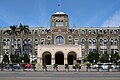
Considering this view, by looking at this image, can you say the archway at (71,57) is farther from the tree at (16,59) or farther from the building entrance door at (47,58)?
the tree at (16,59)

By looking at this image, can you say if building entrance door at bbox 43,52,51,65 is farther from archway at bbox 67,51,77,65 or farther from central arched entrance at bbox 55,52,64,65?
archway at bbox 67,51,77,65

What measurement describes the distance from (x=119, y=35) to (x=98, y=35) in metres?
7.91

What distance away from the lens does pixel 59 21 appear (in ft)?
282

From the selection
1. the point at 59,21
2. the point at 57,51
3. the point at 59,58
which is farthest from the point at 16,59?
the point at 59,21

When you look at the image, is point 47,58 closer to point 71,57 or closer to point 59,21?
point 71,57

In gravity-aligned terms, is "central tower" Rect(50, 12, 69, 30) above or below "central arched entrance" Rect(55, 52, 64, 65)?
above

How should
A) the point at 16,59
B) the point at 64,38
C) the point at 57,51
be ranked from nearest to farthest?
1. the point at 16,59
2. the point at 57,51
3. the point at 64,38

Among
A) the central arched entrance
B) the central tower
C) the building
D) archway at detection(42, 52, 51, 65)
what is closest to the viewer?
archway at detection(42, 52, 51, 65)

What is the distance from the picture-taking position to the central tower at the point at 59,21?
8538cm

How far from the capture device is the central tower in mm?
85375

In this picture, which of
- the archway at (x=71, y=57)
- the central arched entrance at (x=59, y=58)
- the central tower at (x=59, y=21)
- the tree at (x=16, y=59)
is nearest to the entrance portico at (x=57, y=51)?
the archway at (x=71, y=57)

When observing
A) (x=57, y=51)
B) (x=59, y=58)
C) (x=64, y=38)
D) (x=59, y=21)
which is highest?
(x=59, y=21)

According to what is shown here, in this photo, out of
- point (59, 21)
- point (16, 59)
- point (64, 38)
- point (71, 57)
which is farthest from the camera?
point (59, 21)

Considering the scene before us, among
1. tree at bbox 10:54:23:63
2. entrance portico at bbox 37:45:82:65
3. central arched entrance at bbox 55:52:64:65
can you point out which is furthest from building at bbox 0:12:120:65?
tree at bbox 10:54:23:63
